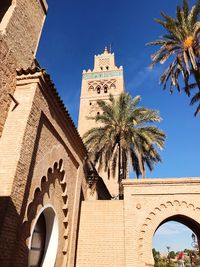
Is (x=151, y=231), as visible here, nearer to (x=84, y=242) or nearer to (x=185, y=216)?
(x=185, y=216)

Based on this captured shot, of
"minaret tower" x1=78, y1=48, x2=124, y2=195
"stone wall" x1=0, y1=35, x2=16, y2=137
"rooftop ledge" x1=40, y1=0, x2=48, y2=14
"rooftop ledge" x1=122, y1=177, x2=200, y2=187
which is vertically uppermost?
"minaret tower" x1=78, y1=48, x2=124, y2=195

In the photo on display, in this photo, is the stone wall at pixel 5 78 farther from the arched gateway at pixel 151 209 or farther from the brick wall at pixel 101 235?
the arched gateway at pixel 151 209

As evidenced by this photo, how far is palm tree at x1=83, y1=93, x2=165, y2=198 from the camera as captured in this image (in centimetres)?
1364

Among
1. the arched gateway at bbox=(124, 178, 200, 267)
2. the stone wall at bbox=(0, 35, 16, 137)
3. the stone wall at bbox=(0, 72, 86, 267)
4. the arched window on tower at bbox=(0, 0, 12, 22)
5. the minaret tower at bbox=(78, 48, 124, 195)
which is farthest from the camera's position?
the minaret tower at bbox=(78, 48, 124, 195)

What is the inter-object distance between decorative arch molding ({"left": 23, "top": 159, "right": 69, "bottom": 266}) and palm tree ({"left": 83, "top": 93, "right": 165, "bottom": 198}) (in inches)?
237

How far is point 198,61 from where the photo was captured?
37.8ft

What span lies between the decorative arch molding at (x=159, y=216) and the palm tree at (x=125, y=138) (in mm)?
4358

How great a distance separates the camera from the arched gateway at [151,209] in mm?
8492

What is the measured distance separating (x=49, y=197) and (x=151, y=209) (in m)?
4.26

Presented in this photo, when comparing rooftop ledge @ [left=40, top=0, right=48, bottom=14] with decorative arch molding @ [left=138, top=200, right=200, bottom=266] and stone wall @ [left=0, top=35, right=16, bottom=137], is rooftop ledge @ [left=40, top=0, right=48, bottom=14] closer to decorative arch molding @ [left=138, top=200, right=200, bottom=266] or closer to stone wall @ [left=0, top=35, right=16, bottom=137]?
stone wall @ [left=0, top=35, right=16, bottom=137]

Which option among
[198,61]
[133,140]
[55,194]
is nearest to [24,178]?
[55,194]

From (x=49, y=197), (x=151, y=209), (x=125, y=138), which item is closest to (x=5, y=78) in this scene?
(x=49, y=197)

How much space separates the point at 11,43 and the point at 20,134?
283cm

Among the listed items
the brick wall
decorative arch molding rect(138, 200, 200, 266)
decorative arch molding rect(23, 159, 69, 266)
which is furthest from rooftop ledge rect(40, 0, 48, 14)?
decorative arch molding rect(138, 200, 200, 266)
